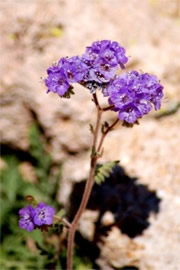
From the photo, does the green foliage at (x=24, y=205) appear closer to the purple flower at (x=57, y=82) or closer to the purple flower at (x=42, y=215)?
the purple flower at (x=42, y=215)

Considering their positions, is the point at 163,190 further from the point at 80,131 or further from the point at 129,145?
the point at 80,131

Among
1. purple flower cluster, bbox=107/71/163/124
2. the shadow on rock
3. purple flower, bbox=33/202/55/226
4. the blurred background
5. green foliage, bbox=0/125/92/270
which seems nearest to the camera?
purple flower cluster, bbox=107/71/163/124

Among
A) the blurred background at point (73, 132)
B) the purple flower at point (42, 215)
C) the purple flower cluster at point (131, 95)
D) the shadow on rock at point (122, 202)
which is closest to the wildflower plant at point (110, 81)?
the purple flower cluster at point (131, 95)

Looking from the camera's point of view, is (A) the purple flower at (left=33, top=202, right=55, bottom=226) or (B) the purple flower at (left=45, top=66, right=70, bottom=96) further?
(A) the purple flower at (left=33, top=202, right=55, bottom=226)

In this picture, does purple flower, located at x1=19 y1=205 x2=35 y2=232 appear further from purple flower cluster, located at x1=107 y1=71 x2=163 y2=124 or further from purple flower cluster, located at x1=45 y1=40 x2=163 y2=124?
purple flower cluster, located at x1=107 y1=71 x2=163 y2=124


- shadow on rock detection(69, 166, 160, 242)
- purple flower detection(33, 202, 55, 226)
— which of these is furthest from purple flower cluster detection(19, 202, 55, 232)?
shadow on rock detection(69, 166, 160, 242)

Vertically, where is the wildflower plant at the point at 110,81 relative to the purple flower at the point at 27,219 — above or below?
above

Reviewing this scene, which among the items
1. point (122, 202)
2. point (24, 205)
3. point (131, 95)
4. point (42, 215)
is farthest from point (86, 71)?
point (24, 205)

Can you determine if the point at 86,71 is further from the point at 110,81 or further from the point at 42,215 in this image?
the point at 42,215
